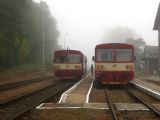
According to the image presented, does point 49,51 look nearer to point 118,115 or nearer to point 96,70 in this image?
point 96,70

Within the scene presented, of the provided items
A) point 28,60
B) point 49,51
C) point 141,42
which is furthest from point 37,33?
point 141,42

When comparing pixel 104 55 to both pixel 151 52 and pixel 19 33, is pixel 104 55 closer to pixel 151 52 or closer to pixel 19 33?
pixel 19 33

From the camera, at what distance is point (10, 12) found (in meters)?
53.7

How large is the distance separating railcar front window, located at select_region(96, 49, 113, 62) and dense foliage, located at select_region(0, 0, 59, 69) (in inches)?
880

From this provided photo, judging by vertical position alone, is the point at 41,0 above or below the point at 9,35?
above

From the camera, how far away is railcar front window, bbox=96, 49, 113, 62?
25016mm

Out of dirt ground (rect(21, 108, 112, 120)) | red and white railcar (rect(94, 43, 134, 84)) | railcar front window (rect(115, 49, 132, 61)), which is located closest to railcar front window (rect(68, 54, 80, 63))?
red and white railcar (rect(94, 43, 134, 84))

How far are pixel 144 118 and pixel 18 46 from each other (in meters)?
46.3

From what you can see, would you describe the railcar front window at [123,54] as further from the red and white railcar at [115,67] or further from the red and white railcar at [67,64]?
the red and white railcar at [67,64]

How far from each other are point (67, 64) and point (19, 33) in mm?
26088

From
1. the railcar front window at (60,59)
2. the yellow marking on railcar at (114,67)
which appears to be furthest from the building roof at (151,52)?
the yellow marking on railcar at (114,67)

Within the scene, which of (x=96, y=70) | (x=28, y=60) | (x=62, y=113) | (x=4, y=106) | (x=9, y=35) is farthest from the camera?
(x=28, y=60)

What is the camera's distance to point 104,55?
991 inches

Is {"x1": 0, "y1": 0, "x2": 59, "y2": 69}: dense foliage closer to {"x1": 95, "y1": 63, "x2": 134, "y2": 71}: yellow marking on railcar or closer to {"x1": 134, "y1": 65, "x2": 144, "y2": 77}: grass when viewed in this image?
{"x1": 134, "y1": 65, "x2": 144, "y2": 77}: grass
